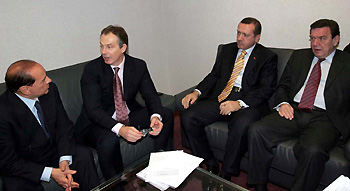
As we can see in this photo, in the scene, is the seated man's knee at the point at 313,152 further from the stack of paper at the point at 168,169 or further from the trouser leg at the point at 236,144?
the stack of paper at the point at 168,169

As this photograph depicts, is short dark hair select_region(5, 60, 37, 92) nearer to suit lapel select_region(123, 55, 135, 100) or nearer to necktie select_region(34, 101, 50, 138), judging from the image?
necktie select_region(34, 101, 50, 138)

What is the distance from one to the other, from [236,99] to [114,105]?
1137 millimetres

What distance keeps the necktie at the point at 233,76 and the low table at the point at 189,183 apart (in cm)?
107

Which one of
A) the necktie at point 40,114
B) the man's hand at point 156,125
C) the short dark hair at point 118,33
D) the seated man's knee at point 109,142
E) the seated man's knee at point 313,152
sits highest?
the short dark hair at point 118,33

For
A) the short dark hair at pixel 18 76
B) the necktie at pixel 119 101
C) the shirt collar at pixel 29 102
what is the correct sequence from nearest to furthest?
the short dark hair at pixel 18 76 < the shirt collar at pixel 29 102 < the necktie at pixel 119 101

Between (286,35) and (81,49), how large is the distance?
7.32ft

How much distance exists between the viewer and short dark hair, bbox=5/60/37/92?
6.32 feet

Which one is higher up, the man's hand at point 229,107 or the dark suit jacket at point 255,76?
the dark suit jacket at point 255,76

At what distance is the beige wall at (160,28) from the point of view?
2727mm

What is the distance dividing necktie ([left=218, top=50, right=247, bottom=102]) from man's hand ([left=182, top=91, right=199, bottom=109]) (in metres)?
0.24

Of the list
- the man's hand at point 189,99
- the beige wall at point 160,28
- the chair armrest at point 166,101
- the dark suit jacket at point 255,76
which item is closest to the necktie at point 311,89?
the dark suit jacket at point 255,76

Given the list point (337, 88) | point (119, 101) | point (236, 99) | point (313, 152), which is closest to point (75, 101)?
point (119, 101)

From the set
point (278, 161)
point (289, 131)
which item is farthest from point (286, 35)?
point (278, 161)

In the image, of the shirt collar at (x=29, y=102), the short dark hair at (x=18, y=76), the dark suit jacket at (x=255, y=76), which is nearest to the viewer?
the short dark hair at (x=18, y=76)
